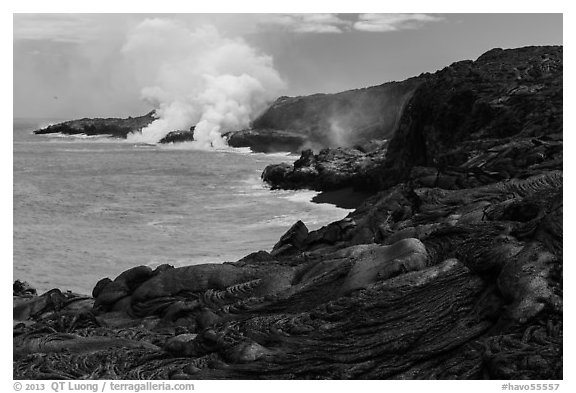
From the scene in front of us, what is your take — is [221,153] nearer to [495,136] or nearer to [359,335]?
[495,136]

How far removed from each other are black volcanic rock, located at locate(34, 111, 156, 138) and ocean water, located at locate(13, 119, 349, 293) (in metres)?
48.5

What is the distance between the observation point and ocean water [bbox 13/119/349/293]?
21388 mm

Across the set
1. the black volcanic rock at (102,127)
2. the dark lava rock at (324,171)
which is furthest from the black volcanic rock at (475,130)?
the black volcanic rock at (102,127)

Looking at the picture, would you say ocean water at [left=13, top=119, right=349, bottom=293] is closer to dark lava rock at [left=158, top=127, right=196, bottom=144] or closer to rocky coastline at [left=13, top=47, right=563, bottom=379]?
rocky coastline at [left=13, top=47, right=563, bottom=379]

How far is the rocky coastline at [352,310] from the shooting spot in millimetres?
8586

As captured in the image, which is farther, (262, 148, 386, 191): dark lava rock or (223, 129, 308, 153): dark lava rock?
(223, 129, 308, 153): dark lava rock

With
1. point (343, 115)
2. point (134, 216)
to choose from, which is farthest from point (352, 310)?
point (343, 115)

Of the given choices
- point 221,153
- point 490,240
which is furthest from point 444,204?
Answer: point 221,153

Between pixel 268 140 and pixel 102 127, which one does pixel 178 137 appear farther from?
pixel 102 127

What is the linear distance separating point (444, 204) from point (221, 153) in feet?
172

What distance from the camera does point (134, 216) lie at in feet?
96.0

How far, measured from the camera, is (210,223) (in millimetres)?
28109

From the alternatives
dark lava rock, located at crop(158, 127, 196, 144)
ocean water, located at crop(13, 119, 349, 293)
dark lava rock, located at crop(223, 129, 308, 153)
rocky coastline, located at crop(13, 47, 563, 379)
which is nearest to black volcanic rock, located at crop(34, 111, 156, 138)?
dark lava rock, located at crop(158, 127, 196, 144)
